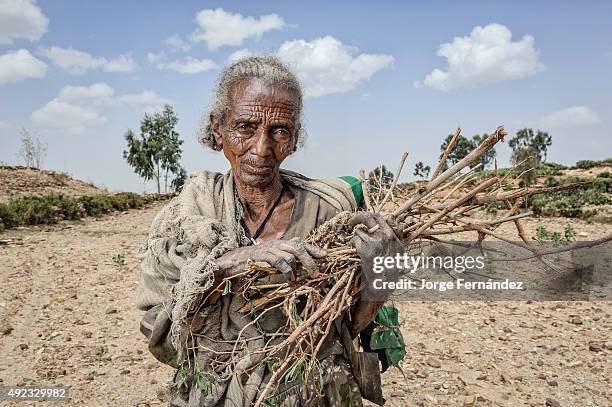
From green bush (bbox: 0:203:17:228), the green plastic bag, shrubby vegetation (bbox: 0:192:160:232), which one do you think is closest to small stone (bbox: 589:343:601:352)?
the green plastic bag

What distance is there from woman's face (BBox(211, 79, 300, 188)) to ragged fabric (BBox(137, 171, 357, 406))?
0.14m

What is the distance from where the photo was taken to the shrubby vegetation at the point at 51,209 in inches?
412

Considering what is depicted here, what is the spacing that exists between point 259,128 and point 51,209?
11.3m

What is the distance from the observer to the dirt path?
12.0 ft

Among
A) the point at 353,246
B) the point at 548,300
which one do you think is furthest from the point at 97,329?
the point at 548,300

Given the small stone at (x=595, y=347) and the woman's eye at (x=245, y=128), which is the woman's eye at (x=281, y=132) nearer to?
the woman's eye at (x=245, y=128)

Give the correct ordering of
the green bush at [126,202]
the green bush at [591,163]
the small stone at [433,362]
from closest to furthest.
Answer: the small stone at [433,362] < the green bush at [126,202] < the green bush at [591,163]

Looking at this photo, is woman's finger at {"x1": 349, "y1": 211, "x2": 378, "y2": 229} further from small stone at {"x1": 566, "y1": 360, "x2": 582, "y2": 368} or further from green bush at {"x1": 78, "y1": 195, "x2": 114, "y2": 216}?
green bush at {"x1": 78, "y1": 195, "x2": 114, "y2": 216}

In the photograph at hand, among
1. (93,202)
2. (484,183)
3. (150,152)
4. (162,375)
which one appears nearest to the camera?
(484,183)

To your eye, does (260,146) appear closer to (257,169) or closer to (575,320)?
(257,169)

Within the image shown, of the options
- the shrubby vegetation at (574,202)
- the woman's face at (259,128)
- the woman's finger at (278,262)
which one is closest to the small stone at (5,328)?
the woman's face at (259,128)

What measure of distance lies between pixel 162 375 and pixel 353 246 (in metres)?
2.96

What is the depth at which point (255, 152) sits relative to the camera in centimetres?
172

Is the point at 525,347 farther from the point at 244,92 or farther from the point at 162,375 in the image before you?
the point at 244,92
